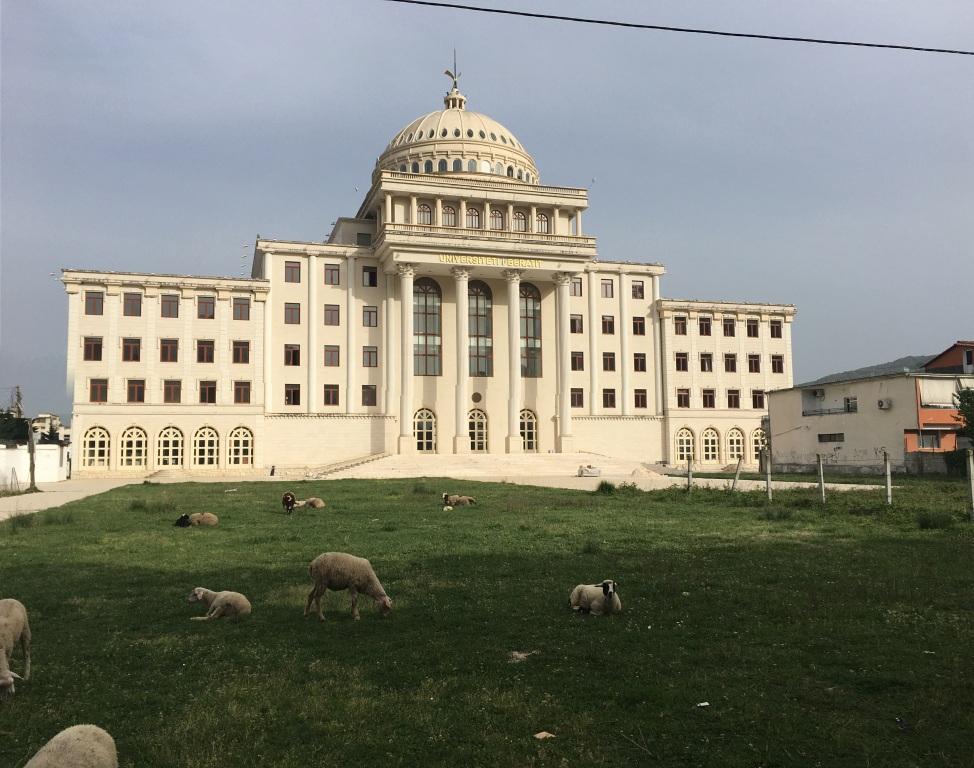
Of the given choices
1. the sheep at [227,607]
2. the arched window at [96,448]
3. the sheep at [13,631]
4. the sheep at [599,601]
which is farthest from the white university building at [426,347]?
the sheep at [13,631]

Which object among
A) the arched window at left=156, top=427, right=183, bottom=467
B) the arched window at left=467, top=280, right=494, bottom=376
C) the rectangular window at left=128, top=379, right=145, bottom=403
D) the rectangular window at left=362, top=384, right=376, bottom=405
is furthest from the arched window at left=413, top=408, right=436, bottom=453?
the rectangular window at left=128, top=379, right=145, bottom=403

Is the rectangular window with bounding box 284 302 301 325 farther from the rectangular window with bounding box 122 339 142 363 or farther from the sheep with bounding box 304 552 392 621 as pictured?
the sheep with bounding box 304 552 392 621

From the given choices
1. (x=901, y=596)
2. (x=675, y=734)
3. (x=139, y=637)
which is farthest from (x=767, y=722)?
(x=139, y=637)

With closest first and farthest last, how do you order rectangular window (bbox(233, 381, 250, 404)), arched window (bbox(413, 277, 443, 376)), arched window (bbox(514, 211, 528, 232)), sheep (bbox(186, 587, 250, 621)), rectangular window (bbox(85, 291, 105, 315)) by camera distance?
sheep (bbox(186, 587, 250, 621)) → rectangular window (bbox(85, 291, 105, 315)) → rectangular window (bbox(233, 381, 250, 404)) → arched window (bbox(413, 277, 443, 376)) → arched window (bbox(514, 211, 528, 232))

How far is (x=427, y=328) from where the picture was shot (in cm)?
6462

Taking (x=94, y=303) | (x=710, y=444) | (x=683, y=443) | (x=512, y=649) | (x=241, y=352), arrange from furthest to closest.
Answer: (x=710, y=444) → (x=683, y=443) → (x=241, y=352) → (x=94, y=303) → (x=512, y=649)

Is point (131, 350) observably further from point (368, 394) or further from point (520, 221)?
point (520, 221)

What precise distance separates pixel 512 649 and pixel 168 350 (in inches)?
2188

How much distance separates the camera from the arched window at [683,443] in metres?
69.2

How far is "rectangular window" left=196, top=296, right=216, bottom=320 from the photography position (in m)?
59.2

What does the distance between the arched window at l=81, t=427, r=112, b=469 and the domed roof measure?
118ft

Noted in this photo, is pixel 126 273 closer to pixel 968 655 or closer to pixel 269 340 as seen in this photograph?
pixel 269 340

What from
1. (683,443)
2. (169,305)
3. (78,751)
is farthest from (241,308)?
(78,751)

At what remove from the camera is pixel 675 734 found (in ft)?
20.6
